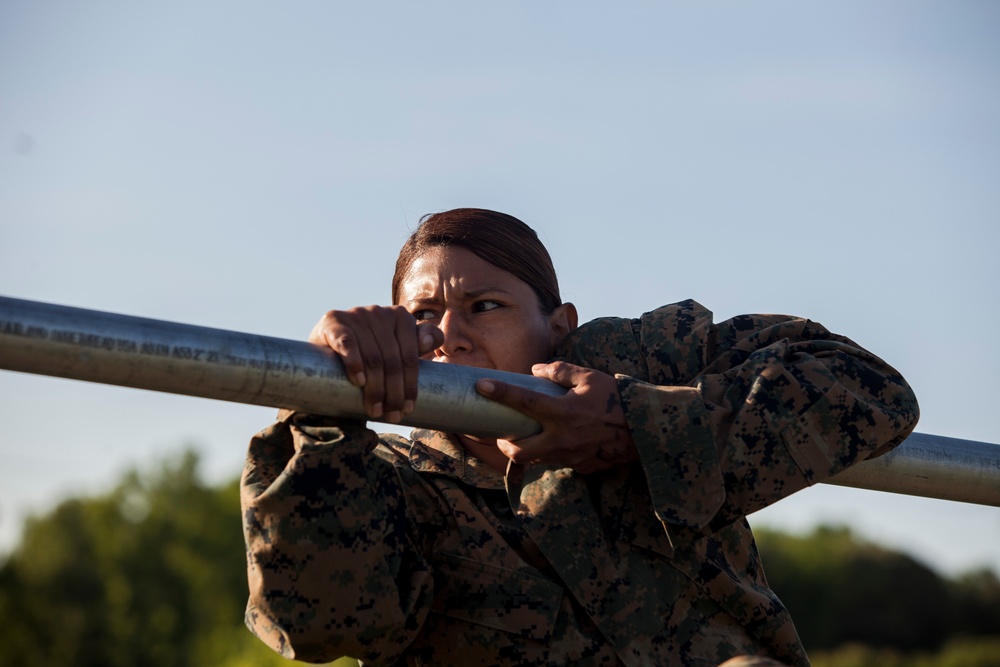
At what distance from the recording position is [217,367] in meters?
2.69

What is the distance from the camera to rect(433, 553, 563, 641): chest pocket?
3.47m

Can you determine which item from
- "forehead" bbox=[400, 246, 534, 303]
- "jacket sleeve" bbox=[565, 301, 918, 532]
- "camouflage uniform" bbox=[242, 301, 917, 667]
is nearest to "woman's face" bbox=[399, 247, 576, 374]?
"forehead" bbox=[400, 246, 534, 303]

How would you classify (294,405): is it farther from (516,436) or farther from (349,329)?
(516,436)

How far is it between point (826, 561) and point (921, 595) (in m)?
4.75

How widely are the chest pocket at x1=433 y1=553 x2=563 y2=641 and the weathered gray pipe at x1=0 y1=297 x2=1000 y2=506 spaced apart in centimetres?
52

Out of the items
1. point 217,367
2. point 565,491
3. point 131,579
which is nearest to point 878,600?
point 131,579

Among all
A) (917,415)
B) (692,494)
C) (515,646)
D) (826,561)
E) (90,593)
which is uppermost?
(917,415)

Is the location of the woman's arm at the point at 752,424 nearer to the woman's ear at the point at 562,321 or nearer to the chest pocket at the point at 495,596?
the chest pocket at the point at 495,596

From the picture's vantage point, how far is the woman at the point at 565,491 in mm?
3154

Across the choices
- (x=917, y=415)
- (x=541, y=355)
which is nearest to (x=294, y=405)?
(x=541, y=355)

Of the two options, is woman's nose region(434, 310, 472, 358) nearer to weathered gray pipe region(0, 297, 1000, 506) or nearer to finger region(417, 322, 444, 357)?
weathered gray pipe region(0, 297, 1000, 506)

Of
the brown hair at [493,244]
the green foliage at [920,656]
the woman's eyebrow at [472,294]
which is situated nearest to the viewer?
the woman's eyebrow at [472,294]

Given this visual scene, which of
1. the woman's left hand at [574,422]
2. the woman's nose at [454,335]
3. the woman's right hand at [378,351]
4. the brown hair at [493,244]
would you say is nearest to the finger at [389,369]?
the woman's right hand at [378,351]

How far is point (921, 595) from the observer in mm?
63281
